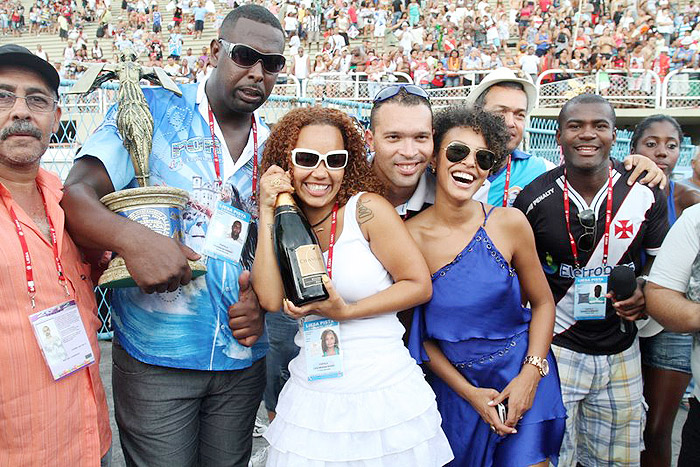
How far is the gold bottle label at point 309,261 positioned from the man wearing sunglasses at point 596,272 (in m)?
1.47

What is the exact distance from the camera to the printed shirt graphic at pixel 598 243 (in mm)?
2922

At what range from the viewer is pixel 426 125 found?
2.61 metres

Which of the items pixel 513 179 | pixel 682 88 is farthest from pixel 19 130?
pixel 682 88

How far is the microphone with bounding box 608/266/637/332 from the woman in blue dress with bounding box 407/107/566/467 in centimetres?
38

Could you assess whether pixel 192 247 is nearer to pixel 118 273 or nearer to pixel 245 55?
pixel 118 273

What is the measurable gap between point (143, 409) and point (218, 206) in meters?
0.93

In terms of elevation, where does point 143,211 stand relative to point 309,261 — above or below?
above

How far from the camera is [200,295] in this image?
2383mm

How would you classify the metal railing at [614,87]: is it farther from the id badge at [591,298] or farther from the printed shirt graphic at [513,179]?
the id badge at [591,298]

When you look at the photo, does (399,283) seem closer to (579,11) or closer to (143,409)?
(143,409)

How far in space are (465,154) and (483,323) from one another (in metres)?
0.75

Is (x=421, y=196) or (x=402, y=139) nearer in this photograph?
(x=402, y=139)

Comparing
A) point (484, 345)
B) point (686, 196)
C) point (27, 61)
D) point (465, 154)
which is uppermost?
point (27, 61)

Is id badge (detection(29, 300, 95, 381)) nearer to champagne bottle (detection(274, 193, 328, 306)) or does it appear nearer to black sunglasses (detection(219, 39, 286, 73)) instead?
champagne bottle (detection(274, 193, 328, 306))
